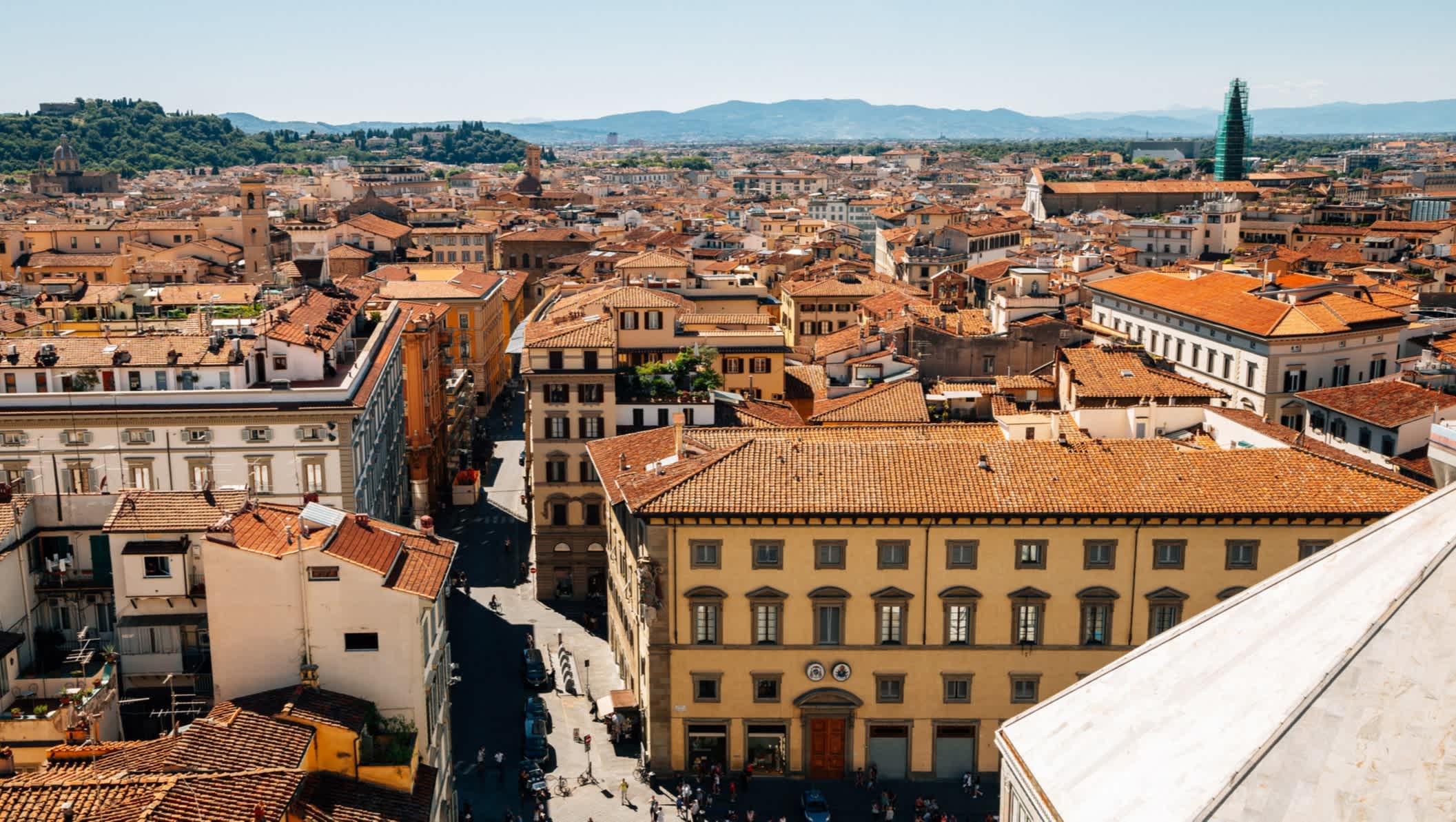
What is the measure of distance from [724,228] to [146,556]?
126341 mm

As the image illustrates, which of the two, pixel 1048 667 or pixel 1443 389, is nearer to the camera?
pixel 1048 667

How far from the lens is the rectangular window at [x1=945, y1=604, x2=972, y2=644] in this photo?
140ft

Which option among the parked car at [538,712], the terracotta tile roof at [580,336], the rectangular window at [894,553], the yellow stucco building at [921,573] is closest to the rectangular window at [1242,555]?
the yellow stucco building at [921,573]

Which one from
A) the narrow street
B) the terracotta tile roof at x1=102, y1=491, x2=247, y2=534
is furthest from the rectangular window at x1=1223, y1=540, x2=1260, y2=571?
the terracotta tile roof at x1=102, y1=491, x2=247, y2=534

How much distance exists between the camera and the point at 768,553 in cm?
4238

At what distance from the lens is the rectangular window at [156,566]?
33.3 m

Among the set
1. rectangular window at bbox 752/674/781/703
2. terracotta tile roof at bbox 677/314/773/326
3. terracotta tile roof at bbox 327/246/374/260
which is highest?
terracotta tile roof at bbox 677/314/773/326

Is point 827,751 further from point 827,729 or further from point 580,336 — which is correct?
point 580,336

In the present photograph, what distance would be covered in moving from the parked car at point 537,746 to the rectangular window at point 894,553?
12.6m

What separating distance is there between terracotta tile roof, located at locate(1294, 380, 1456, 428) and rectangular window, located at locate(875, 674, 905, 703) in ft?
77.5

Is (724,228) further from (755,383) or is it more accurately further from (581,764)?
(581,764)

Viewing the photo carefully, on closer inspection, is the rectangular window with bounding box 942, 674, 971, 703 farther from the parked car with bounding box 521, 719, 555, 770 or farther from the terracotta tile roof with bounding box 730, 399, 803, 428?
the terracotta tile roof with bounding box 730, 399, 803, 428

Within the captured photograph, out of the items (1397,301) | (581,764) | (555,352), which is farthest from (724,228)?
(581,764)

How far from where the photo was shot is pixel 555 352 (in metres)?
58.0
